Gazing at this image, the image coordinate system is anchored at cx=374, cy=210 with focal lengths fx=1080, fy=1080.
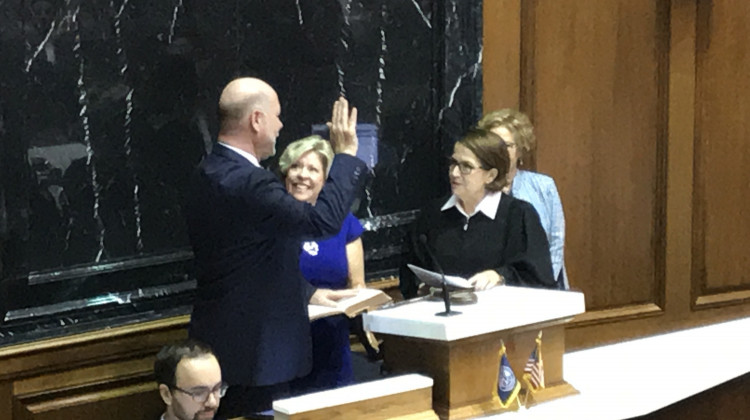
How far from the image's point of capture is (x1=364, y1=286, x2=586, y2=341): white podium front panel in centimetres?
261

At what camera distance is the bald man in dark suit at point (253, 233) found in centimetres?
253

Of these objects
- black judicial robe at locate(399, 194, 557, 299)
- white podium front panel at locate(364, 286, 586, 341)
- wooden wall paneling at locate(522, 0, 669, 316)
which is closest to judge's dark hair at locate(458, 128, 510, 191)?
black judicial robe at locate(399, 194, 557, 299)

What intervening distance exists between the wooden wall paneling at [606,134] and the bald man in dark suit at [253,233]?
5.81 feet

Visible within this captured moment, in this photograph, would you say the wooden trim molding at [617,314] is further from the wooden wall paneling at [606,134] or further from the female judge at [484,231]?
the female judge at [484,231]

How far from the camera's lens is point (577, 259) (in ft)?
14.4

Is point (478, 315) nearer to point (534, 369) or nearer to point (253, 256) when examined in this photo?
point (534, 369)

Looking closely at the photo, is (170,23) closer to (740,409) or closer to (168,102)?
(168,102)

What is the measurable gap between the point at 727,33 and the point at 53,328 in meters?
2.99

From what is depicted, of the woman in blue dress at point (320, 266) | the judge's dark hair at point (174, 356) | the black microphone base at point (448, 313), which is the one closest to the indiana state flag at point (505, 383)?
the black microphone base at point (448, 313)

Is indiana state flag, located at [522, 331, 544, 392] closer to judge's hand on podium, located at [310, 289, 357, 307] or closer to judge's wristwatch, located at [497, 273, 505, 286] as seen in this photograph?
judge's wristwatch, located at [497, 273, 505, 286]

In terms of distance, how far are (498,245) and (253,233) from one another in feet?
2.98

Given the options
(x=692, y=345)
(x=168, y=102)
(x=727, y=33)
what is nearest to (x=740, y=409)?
(x=692, y=345)

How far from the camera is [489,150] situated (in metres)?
3.08

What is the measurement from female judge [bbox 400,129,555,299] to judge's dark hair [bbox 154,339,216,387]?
2.81 ft
